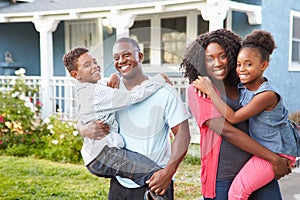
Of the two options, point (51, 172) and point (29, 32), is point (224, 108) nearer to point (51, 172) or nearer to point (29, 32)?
point (51, 172)

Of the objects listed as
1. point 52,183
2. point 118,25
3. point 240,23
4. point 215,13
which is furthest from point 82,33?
point 52,183

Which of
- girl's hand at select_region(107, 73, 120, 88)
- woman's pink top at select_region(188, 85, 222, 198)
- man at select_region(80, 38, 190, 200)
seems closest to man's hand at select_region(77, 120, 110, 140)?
man at select_region(80, 38, 190, 200)

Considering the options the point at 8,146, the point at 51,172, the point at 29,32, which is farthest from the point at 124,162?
the point at 29,32

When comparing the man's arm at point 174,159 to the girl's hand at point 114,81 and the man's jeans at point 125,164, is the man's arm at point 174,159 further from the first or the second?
the girl's hand at point 114,81

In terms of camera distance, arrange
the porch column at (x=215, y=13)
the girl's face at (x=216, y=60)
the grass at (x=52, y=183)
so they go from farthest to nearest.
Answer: the porch column at (x=215, y=13), the grass at (x=52, y=183), the girl's face at (x=216, y=60)

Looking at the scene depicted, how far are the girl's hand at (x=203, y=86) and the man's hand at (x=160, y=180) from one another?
34cm

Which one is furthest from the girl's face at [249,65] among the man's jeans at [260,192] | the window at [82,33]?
the window at [82,33]

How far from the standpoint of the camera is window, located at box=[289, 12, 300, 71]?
27.5ft

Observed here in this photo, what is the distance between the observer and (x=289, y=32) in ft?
26.9

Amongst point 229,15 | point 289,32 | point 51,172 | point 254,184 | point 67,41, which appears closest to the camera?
point 254,184

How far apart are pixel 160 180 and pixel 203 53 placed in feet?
1.74

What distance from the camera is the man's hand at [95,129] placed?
149 centimetres

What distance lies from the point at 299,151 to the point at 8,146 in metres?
5.92

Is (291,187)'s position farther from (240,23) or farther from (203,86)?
(240,23)
